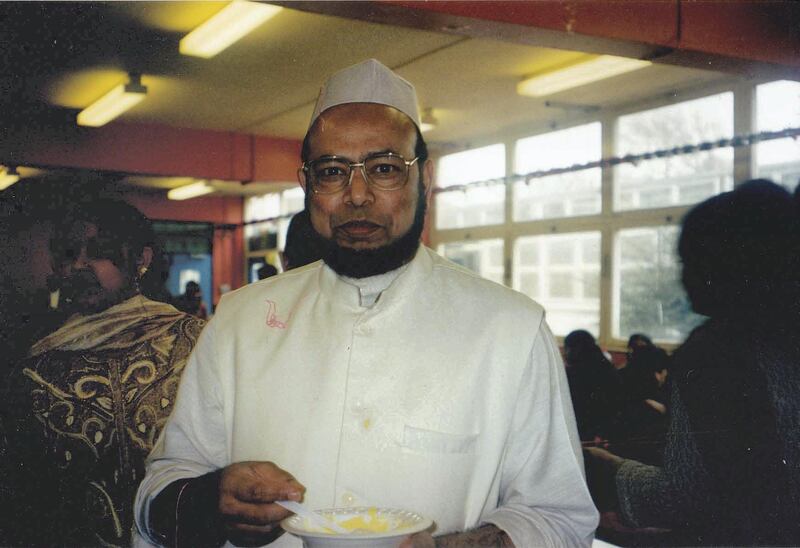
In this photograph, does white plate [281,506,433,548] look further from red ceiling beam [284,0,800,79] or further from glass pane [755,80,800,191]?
glass pane [755,80,800,191]

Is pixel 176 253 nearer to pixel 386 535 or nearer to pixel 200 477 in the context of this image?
pixel 200 477

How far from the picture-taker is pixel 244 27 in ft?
13.2

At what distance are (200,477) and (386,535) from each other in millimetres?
435

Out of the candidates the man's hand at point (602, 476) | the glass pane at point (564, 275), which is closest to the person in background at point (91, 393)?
the man's hand at point (602, 476)

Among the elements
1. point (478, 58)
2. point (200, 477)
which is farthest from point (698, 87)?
point (200, 477)

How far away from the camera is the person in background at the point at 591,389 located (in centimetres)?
331

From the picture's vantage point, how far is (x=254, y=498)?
1.06 m

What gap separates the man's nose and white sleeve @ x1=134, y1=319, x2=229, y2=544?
40cm

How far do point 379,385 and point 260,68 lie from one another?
15.3 ft

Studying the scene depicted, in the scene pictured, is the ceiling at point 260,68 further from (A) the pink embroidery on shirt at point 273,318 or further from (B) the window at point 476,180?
(A) the pink embroidery on shirt at point 273,318

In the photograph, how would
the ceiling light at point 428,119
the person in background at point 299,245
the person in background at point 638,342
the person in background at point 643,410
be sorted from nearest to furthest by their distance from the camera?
the person in background at point 299,245 → the person in background at point 643,410 → the person in background at point 638,342 → the ceiling light at point 428,119

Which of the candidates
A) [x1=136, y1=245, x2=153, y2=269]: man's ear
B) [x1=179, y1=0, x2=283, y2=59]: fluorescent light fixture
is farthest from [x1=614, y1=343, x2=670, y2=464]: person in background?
[x1=179, y1=0, x2=283, y2=59]: fluorescent light fixture

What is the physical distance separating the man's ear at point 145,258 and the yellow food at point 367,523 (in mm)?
1025

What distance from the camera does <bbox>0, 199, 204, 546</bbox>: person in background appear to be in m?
1.63
